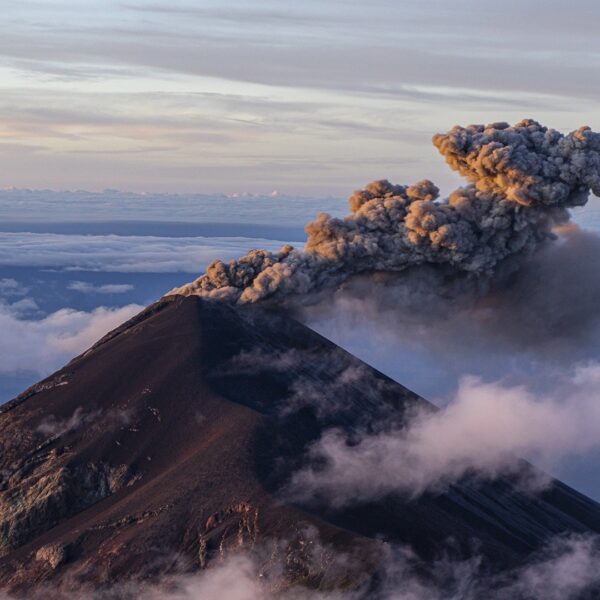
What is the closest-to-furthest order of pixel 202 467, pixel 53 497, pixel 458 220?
pixel 202 467 → pixel 53 497 → pixel 458 220

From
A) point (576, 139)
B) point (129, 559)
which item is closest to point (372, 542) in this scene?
point (129, 559)

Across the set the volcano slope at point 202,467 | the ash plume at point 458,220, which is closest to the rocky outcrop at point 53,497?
the volcano slope at point 202,467

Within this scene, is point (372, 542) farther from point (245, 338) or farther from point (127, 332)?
point (127, 332)

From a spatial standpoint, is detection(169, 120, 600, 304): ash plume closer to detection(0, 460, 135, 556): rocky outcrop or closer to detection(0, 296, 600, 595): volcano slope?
detection(0, 296, 600, 595): volcano slope

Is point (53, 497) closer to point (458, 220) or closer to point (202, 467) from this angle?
point (202, 467)

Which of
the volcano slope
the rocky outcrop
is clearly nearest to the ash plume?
the volcano slope

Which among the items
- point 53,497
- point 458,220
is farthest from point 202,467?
point 458,220
